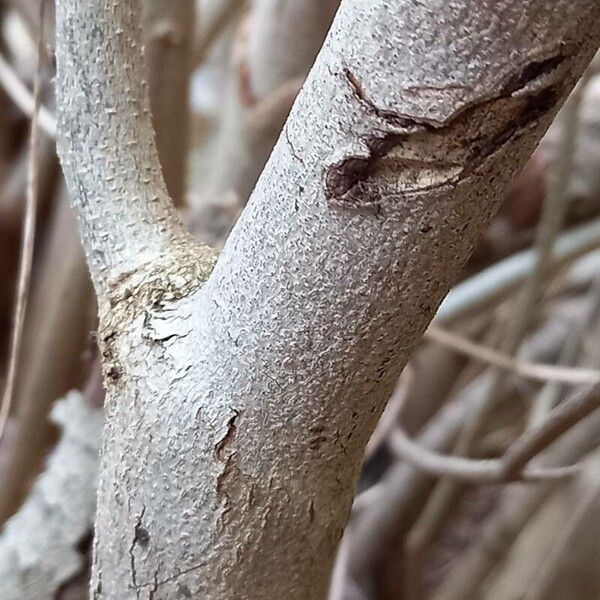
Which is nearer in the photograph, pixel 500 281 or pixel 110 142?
pixel 110 142

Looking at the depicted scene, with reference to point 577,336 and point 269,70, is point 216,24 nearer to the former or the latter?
point 269,70

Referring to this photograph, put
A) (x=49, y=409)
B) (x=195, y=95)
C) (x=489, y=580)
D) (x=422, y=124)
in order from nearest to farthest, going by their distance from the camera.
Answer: (x=422, y=124)
(x=49, y=409)
(x=489, y=580)
(x=195, y=95)

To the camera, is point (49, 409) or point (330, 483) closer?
point (330, 483)

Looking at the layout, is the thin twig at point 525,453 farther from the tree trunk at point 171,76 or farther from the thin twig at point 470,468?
the tree trunk at point 171,76

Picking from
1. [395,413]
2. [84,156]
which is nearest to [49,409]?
[395,413]

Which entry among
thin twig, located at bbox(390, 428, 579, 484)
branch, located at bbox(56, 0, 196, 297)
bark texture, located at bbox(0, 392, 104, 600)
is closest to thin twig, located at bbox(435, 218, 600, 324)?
thin twig, located at bbox(390, 428, 579, 484)

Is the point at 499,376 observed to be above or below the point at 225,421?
above

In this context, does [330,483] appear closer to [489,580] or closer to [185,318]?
[185,318]

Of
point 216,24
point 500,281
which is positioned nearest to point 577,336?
point 500,281

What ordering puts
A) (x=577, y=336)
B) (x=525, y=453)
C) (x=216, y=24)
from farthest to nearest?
(x=577, y=336) < (x=216, y=24) < (x=525, y=453)
